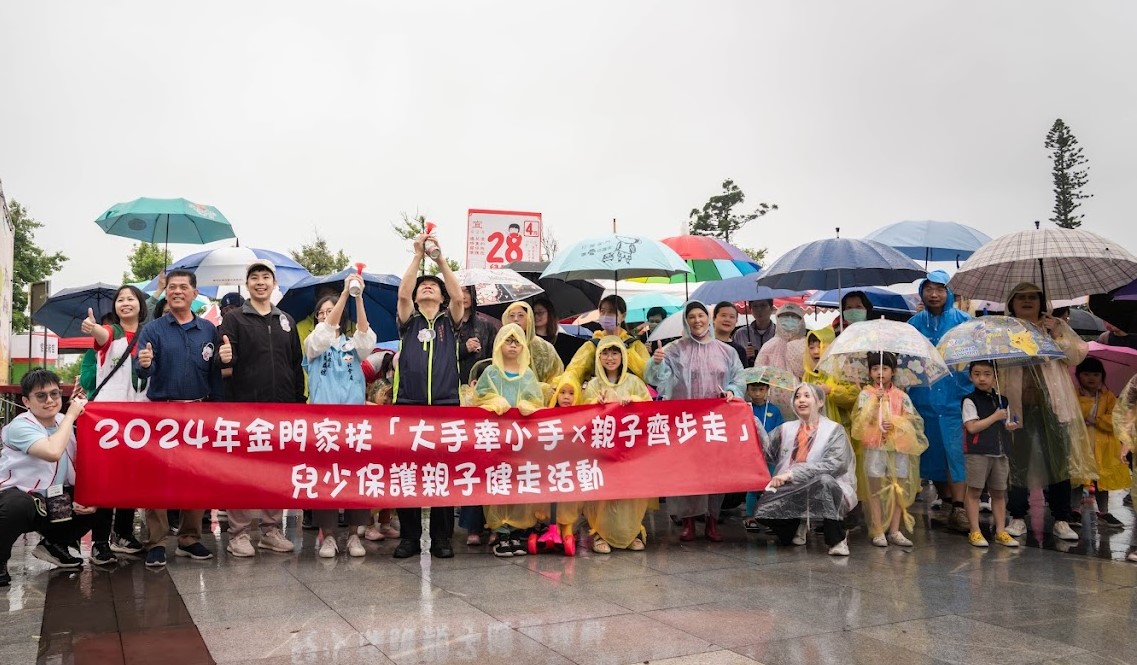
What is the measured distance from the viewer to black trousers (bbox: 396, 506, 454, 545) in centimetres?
616

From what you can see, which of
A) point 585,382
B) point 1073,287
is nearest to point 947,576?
point 585,382

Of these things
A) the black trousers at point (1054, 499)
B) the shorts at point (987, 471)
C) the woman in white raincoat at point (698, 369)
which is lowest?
the black trousers at point (1054, 499)

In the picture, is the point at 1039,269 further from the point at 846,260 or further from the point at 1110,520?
the point at 1110,520

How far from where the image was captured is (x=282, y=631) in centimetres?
429

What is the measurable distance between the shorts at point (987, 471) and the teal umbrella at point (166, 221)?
291 inches

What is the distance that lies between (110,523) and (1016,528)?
21.8ft

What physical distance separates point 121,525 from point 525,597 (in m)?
3.02

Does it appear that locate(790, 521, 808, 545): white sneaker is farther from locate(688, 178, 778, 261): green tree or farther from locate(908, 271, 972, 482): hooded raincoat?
locate(688, 178, 778, 261): green tree

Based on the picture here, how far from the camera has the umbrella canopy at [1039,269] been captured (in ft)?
21.6

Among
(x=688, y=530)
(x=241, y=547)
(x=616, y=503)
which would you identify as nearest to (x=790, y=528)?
(x=688, y=530)

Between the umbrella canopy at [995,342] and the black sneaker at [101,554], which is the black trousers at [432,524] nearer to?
the black sneaker at [101,554]

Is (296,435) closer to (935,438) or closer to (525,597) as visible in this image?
(525,597)

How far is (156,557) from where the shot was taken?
5.73m

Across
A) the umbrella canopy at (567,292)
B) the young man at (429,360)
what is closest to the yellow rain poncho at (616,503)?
the young man at (429,360)
